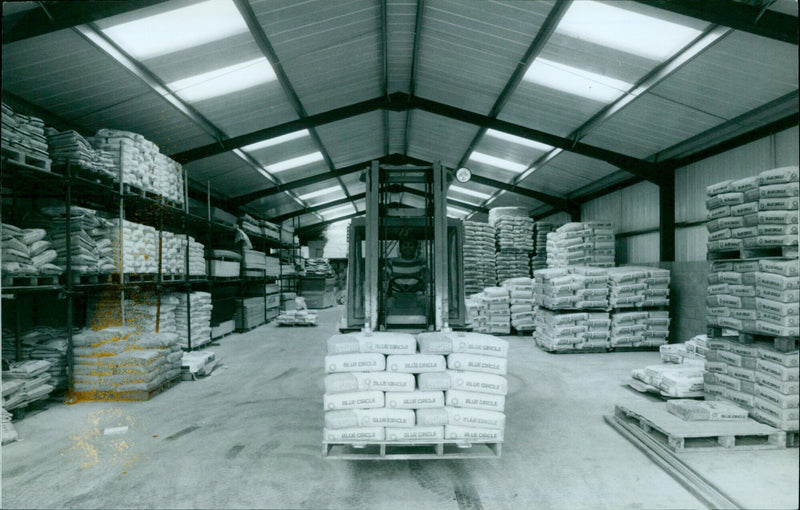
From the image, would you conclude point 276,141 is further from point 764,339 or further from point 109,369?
point 764,339

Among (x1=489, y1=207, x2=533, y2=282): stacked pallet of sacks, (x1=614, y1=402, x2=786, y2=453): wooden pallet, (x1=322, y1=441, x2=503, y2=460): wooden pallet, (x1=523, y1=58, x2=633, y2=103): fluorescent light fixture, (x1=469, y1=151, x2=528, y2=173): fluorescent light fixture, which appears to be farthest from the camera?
(x1=489, y1=207, x2=533, y2=282): stacked pallet of sacks

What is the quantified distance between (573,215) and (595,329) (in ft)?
21.7

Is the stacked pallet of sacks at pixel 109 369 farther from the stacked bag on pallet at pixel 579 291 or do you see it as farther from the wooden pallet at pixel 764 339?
the stacked bag on pallet at pixel 579 291

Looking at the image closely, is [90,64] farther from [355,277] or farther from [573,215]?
[573,215]

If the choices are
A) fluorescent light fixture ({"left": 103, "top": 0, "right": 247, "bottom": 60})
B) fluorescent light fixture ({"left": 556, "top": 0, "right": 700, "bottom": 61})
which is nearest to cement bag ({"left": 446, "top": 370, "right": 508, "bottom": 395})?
fluorescent light fixture ({"left": 556, "top": 0, "right": 700, "bottom": 61})

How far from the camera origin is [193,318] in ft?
34.4

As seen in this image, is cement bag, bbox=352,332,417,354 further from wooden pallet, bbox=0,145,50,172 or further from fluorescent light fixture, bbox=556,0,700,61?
fluorescent light fixture, bbox=556,0,700,61

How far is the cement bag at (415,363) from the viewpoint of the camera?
4.30m

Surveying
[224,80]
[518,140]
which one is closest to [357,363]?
[224,80]

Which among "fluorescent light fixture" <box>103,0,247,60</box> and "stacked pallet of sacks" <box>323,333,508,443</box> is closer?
"stacked pallet of sacks" <box>323,333,508,443</box>

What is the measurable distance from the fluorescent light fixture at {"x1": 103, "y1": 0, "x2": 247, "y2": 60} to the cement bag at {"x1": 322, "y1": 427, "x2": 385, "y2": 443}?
5.47 m

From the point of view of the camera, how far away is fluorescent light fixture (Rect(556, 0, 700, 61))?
6115 millimetres

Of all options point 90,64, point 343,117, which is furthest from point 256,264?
point 90,64

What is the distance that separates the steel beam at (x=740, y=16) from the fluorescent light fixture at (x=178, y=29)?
5.27 meters
